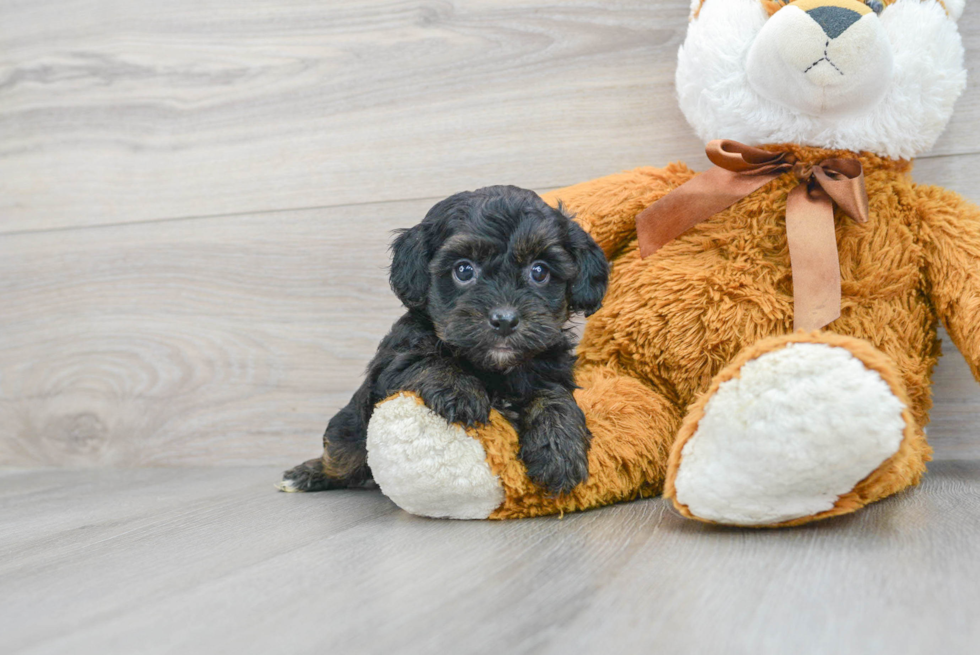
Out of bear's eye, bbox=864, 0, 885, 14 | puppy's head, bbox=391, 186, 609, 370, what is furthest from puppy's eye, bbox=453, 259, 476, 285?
bear's eye, bbox=864, 0, 885, 14

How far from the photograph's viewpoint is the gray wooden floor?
51.3 inches

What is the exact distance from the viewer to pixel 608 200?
5.25ft

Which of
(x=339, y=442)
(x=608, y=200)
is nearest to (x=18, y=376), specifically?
(x=339, y=442)

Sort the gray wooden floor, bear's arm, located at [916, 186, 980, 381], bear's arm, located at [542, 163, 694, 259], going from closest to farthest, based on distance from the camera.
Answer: the gray wooden floor, bear's arm, located at [916, 186, 980, 381], bear's arm, located at [542, 163, 694, 259]

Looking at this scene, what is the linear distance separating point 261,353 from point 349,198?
479 mm

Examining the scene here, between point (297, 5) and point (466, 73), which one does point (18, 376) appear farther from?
point (466, 73)

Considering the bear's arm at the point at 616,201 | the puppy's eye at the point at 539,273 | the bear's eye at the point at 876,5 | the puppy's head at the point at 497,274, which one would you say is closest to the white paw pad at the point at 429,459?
the puppy's head at the point at 497,274

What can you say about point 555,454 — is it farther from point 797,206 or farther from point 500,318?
point 797,206

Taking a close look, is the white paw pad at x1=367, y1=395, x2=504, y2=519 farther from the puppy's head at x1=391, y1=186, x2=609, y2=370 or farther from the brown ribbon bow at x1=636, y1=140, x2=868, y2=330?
the brown ribbon bow at x1=636, y1=140, x2=868, y2=330

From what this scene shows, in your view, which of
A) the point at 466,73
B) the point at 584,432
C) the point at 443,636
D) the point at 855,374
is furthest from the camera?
A: the point at 466,73

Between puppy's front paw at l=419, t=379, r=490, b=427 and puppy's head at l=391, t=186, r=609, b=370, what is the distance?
0.20ft

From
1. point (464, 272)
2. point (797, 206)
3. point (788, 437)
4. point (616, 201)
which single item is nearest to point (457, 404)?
point (464, 272)

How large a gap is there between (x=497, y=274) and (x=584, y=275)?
0.17 meters

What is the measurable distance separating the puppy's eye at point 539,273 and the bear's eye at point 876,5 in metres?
0.74
